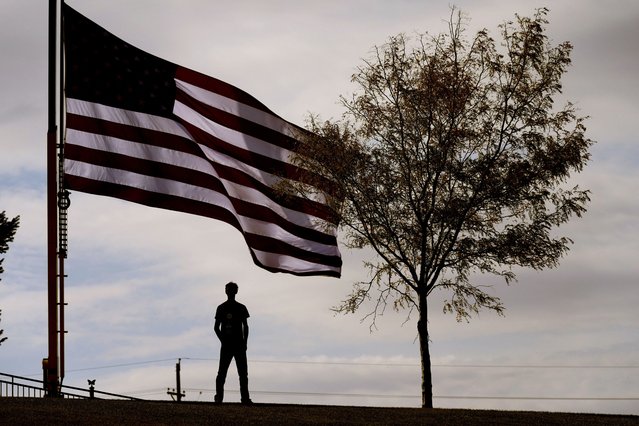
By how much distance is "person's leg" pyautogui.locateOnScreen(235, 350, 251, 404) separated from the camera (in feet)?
75.9

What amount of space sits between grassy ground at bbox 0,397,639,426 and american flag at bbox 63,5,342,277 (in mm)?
5258

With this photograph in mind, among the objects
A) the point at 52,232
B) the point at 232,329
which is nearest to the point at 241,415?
the point at 232,329

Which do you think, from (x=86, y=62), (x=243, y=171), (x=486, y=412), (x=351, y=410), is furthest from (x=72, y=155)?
(x=486, y=412)

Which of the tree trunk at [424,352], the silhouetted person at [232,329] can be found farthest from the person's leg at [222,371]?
the tree trunk at [424,352]

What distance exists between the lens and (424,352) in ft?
98.0

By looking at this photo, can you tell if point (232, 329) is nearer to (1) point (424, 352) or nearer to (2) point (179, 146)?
(2) point (179, 146)

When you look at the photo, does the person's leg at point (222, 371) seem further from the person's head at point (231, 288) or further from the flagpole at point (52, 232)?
the flagpole at point (52, 232)

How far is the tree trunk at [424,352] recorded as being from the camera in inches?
1156

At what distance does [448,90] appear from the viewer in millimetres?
31031

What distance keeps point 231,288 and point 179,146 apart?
5354mm

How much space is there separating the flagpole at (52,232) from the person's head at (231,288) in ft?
13.2

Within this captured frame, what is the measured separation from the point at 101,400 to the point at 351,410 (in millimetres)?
4985

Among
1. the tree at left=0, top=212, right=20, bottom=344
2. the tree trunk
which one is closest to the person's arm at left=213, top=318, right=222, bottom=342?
the tree trunk

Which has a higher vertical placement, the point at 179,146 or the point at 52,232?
the point at 179,146
